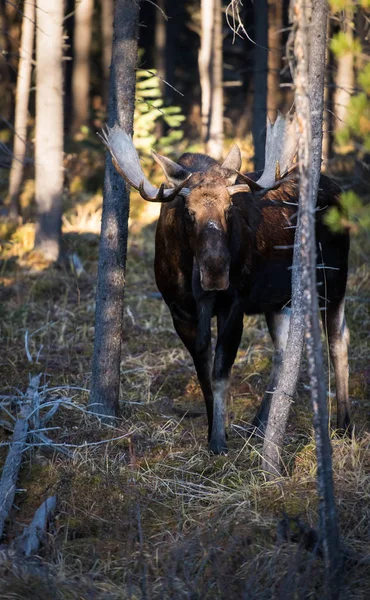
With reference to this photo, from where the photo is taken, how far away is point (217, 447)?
6.23m

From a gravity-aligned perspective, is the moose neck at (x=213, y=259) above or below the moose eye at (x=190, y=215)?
below

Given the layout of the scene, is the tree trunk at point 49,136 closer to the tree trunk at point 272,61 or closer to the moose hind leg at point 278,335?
the tree trunk at point 272,61

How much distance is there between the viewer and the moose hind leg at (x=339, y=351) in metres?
6.91

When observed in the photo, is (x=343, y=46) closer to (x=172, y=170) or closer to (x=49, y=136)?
(x=172, y=170)

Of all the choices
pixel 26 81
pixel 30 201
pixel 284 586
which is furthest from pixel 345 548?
pixel 30 201

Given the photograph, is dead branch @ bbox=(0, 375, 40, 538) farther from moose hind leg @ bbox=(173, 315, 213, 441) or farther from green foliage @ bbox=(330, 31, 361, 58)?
green foliage @ bbox=(330, 31, 361, 58)

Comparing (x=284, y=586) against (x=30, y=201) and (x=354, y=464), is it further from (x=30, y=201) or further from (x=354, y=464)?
(x=30, y=201)

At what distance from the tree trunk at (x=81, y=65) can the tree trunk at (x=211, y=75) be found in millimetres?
4335

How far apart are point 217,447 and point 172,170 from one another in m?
2.27

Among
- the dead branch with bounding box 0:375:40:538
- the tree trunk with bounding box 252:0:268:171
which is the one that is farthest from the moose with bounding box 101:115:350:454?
the tree trunk with bounding box 252:0:268:171

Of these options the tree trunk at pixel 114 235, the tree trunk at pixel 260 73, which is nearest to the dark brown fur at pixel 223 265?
the tree trunk at pixel 114 235

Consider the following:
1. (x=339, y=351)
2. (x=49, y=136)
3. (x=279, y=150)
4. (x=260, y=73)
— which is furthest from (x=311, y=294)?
(x=260, y=73)

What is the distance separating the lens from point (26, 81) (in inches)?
535

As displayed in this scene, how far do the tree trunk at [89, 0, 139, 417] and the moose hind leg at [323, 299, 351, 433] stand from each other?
1991 mm
